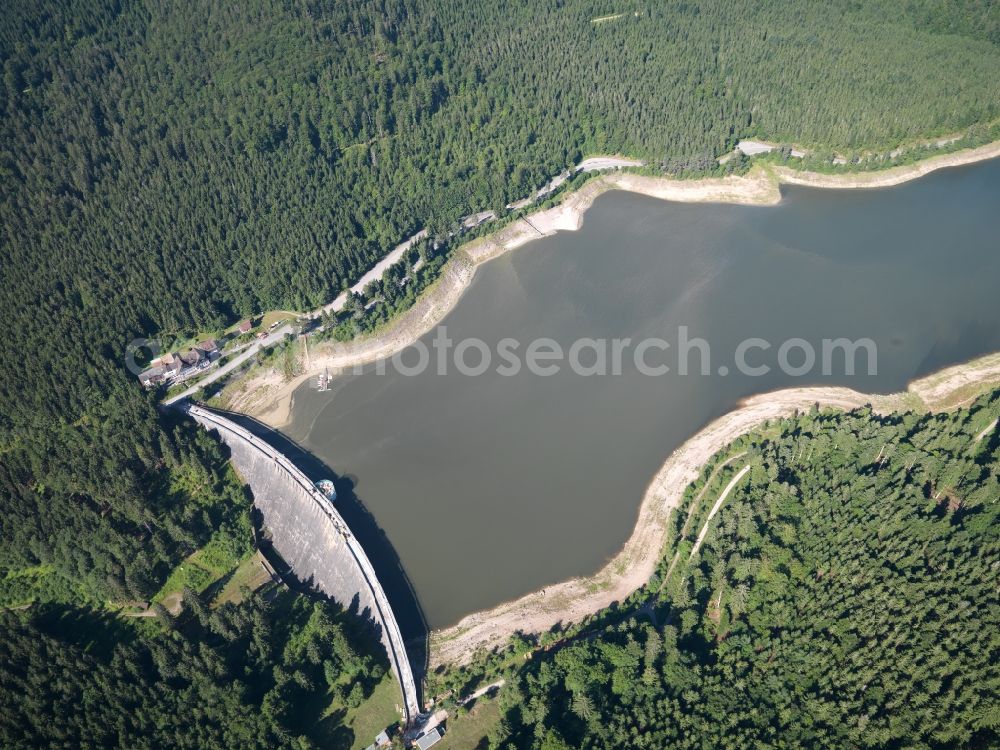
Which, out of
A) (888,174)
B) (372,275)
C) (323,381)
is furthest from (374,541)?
(888,174)

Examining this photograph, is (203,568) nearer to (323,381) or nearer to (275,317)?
(323,381)

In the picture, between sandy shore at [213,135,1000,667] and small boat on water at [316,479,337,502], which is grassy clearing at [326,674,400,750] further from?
small boat on water at [316,479,337,502]

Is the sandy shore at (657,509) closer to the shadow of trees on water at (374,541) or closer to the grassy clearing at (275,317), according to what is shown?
the shadow of trees on water at (374,541)

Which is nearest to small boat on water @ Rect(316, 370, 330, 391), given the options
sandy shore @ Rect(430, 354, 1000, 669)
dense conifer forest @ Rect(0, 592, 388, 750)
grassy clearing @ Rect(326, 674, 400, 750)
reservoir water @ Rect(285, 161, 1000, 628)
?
reservoir water @ Rect(285, 161, 1000, 628)

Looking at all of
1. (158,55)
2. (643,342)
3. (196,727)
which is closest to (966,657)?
(643,342)

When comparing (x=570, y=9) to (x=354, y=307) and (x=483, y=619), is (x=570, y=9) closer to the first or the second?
(x=354, y=307)

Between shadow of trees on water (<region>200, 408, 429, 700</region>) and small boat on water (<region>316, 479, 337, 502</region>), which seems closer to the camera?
shadow of trees on water (<region>200, 408, 429, 700</region>)
